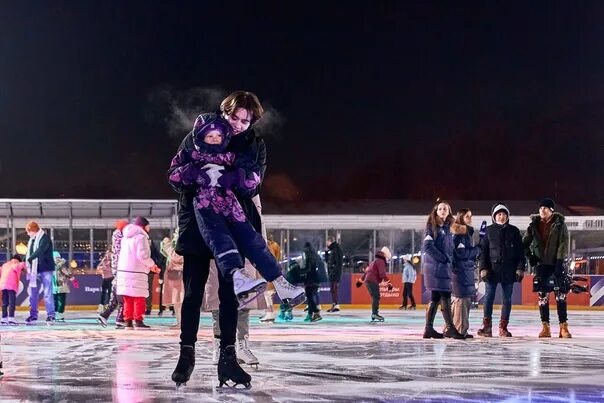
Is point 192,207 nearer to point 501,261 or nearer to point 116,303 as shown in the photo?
point 501,261

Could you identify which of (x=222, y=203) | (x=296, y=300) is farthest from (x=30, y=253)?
(x=296, y=300)

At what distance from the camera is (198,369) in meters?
5.39

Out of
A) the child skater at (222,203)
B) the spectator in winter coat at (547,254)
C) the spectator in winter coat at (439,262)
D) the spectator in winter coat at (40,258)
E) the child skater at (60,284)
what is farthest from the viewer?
the child skater at (60,284)

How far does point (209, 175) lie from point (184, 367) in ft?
3.10

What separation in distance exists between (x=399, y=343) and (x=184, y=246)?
3845mm

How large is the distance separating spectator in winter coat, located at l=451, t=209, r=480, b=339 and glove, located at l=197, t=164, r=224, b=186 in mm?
5159

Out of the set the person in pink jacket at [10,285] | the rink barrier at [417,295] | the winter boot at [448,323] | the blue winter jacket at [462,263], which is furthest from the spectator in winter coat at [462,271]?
the rink barrier at [417,295]

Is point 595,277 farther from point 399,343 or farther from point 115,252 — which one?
point 399,343

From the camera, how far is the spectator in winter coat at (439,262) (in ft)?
29.5

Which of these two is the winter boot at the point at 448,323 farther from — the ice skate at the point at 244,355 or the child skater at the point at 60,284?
the child skater at the point at 60,284

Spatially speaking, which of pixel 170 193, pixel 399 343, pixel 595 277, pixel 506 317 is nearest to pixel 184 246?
pixel 399 343

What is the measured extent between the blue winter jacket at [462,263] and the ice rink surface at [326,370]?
2.78 ft

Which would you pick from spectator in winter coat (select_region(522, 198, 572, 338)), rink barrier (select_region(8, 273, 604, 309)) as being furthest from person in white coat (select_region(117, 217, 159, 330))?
rink barrier (select_region(8, 273, 604, 309))

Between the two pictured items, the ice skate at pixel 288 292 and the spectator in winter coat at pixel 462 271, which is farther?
the spectator in winter coat at pixel 462 271
